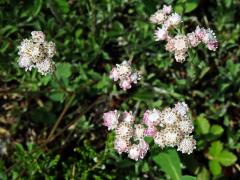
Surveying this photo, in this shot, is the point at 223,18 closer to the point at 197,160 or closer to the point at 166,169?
the point at 197,160

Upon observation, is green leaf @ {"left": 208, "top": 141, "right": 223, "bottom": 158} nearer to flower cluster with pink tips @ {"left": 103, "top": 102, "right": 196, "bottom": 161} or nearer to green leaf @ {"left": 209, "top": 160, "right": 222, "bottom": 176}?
green leaf @ {"left": 209, "top": 160, "right": 222, "bottom": 176}

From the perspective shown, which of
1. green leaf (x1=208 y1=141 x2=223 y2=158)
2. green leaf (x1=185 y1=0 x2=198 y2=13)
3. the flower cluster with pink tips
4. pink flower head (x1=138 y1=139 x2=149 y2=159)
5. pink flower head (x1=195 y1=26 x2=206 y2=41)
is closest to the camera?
the flower cluster with pink tips

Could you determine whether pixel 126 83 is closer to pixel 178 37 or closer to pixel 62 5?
pixel 178 37

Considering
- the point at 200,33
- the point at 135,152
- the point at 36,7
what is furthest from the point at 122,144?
the point at 36,7

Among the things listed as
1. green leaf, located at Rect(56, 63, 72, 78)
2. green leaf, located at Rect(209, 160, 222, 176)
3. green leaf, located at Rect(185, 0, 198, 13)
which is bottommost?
green leaf, located at Rect(209, 160, 222, 176)

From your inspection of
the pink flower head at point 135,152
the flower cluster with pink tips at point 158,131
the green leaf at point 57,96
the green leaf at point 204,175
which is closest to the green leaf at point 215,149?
the green leaf at point 204,175

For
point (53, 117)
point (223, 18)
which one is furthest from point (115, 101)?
point (223, 18)

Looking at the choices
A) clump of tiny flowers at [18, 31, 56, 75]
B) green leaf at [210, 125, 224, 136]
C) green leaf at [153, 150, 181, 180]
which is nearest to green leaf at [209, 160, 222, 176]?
green leaf at [210, 125, 224, 136]

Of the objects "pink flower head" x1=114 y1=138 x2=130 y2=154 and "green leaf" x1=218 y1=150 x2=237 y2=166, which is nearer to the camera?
"pink flower head" x1=114 y1=138 x2=130 y2=154
